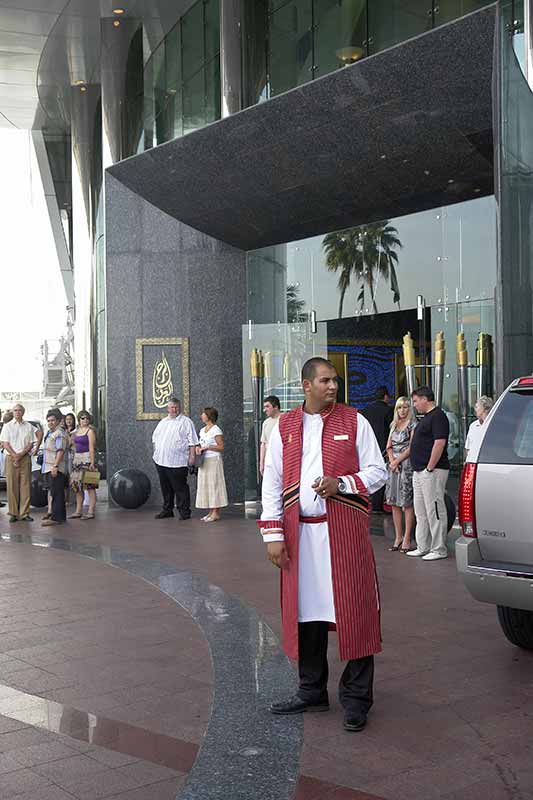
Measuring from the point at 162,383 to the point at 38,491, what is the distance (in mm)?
2912

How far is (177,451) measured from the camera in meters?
16.0

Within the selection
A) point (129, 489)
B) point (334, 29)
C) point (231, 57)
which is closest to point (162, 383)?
point (129, 489)

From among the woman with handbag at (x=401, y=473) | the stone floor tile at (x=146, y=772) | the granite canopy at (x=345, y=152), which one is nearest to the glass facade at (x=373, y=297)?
the granite canopy at (x=345, y=152)

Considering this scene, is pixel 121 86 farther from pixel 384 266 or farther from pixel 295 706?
pixel 295 706

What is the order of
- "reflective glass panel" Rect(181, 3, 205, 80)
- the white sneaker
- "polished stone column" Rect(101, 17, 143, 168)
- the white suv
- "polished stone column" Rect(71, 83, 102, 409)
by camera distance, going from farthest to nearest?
"polished stone column" Rect(71, 83, 102, 409) → "polished stone column" Rect(101, 17, 143, 168) → "reflective glass panel" Rect(181, 3, 205, 80) → the white sneaker → the white suv

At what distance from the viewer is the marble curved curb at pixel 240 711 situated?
4.40 m

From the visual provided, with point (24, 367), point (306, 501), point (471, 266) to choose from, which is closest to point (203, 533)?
point (471, 266)

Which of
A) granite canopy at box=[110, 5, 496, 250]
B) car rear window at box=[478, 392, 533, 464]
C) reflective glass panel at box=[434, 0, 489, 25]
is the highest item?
reflective glass panel at box=[434, 0, 489, 25]

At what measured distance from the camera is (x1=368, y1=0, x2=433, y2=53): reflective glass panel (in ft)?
38.0

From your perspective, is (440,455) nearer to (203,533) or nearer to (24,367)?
(203,533)

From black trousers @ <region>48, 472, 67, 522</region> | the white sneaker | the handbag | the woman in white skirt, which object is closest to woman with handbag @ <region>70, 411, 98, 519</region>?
the handbag

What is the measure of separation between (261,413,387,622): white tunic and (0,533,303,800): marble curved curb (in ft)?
2.06

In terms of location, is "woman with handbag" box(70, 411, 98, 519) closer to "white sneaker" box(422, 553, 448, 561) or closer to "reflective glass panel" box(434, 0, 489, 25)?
"white sneaker" box(422, 553, 448, 561)

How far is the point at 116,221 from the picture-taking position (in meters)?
18.8
